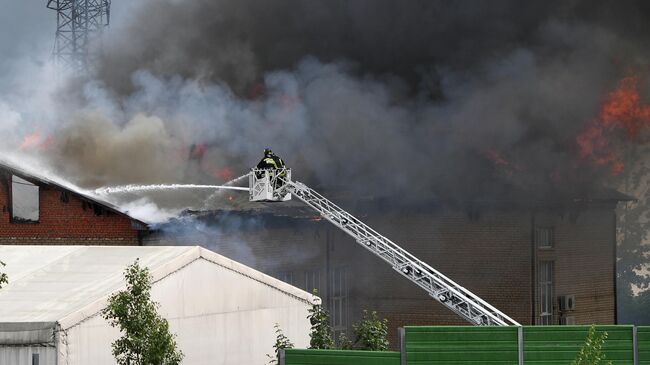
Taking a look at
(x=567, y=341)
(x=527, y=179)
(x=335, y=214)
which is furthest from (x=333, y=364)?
(x=527, y=179)

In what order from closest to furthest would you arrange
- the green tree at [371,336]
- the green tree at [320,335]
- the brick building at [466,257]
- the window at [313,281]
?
the green tree at [371,336]
the green tree at [320,335]
the window at [313,281]
the brick building at [466,257]

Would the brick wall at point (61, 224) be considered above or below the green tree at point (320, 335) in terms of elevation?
above

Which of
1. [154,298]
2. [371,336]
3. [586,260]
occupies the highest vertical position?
[586,260]

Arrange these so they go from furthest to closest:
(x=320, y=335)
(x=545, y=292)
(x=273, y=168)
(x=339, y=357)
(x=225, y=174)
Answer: (x=225, y=174)
(x=545, y=292)
(x=273, y=168)
(x=320, y=335)
(x=339, y=357)

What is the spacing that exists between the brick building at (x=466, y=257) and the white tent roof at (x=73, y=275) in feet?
30.5

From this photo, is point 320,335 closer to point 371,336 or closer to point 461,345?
point 371,336

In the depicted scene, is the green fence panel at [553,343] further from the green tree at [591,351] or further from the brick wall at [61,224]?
the brick wall at [61,224]

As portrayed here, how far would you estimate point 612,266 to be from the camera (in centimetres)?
3644

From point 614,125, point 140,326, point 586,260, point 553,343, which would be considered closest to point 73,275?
point 140,326

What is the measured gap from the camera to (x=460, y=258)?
112ft

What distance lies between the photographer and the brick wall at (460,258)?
3294 centimetres

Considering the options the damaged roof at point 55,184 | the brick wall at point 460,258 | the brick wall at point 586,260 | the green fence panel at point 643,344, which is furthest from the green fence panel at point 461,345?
the brick wall at point 586,260

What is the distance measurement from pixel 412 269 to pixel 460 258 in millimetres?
5683

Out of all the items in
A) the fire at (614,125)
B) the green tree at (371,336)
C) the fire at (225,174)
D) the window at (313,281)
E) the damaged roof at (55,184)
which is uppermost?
the fire at (614,125)
